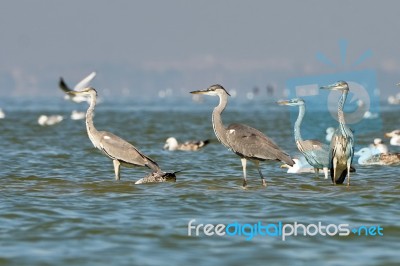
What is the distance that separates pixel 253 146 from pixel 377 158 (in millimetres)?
5605

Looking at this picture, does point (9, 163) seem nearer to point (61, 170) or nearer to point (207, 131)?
point (61, 170)

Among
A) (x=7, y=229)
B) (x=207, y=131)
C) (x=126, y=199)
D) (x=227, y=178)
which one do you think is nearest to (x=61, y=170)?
(x=227, y=178)

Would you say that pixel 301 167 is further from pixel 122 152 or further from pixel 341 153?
pixel 122 152

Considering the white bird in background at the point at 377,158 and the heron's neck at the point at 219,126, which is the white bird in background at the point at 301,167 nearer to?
the white bird in background at the point at 377,158

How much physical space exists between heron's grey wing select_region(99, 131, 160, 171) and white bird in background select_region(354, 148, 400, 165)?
19.9 feet

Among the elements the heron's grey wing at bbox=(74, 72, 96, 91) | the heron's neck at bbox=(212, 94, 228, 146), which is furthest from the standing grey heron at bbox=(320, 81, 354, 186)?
the heron's grey wing at bbox=(74, 72, 96, 91)

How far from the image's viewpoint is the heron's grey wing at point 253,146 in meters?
17.3

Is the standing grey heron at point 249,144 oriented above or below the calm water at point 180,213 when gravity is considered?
above

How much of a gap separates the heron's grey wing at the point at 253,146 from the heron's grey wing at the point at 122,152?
5.63 feet

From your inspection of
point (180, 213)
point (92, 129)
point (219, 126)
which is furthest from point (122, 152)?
point (180, 213)

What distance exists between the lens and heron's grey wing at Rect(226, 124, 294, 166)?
1728cm

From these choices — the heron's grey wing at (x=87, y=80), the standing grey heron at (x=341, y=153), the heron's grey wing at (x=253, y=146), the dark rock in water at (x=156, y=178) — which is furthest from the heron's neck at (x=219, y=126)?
the heron's grey wing at (x=87, y=80)

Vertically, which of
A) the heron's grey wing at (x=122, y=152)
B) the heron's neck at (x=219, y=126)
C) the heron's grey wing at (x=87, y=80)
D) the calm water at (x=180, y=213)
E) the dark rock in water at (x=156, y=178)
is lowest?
the calm water at (x=180, y=213)

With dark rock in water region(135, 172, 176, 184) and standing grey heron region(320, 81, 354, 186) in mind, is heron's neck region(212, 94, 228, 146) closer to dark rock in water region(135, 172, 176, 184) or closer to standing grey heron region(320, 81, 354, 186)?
dark rock in water region(135, 172, 176, 184)
